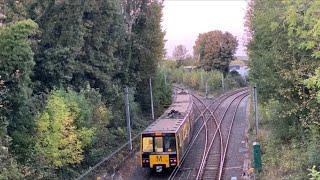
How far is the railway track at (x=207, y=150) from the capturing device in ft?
74.0

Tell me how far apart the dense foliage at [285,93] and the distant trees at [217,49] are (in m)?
45.6

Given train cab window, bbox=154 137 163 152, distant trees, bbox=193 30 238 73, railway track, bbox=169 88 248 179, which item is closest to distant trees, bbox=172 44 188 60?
distant trees, bbox=193 30 238 73

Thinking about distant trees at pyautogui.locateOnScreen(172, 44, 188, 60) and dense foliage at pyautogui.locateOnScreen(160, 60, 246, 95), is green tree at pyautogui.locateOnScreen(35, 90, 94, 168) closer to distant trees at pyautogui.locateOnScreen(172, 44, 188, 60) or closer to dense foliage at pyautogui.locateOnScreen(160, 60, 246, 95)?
dense foliage at pyautogui.locateOnScreen(160, 60, 246, 95)

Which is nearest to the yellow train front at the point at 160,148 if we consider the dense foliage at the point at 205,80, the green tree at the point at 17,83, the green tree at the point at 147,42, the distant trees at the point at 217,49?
the green tree at the point at 17,83

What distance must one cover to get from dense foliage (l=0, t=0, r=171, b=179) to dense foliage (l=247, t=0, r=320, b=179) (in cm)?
841

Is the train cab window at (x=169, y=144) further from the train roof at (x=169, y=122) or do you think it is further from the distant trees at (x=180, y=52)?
the distant trees at (x=180, y=52)

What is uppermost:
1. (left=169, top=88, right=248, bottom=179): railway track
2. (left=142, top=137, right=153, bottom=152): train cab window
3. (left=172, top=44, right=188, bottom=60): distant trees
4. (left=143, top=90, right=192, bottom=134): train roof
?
(left=172, top=44, right=188, bottom=60): distant trees

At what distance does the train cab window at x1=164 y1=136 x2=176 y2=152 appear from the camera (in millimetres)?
22062

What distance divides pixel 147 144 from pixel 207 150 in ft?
18.8

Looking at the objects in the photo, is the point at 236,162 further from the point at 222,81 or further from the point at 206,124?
the point at 222,81

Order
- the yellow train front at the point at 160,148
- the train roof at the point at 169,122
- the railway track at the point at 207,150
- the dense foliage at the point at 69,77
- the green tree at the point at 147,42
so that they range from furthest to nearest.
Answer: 1. the green tree at the point at 147,42
2. the railway track at the point at 207,150
3. the train roof at the point at 169,122
4. the yellow train front at the point at 160,148
5. the dense foliage at the point at 69,77

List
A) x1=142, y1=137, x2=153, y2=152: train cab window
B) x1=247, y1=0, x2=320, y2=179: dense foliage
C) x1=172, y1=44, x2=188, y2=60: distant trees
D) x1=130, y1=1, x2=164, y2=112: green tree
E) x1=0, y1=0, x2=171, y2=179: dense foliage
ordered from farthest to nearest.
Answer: x1=172, y1=44, x2=188, y2=60: distant trees
x1=130, y1=1, x2=164, y2=112: green tree
x1=142, y1=137, x2=153, y2=152: train cab window
x1=0, y1=0, x2=171, y2=179: dense foliage
x1=247, y1=0, x2=320, y2=179: dense foliage

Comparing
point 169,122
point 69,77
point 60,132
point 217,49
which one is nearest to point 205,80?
point 217,49

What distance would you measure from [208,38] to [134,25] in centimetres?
3933
